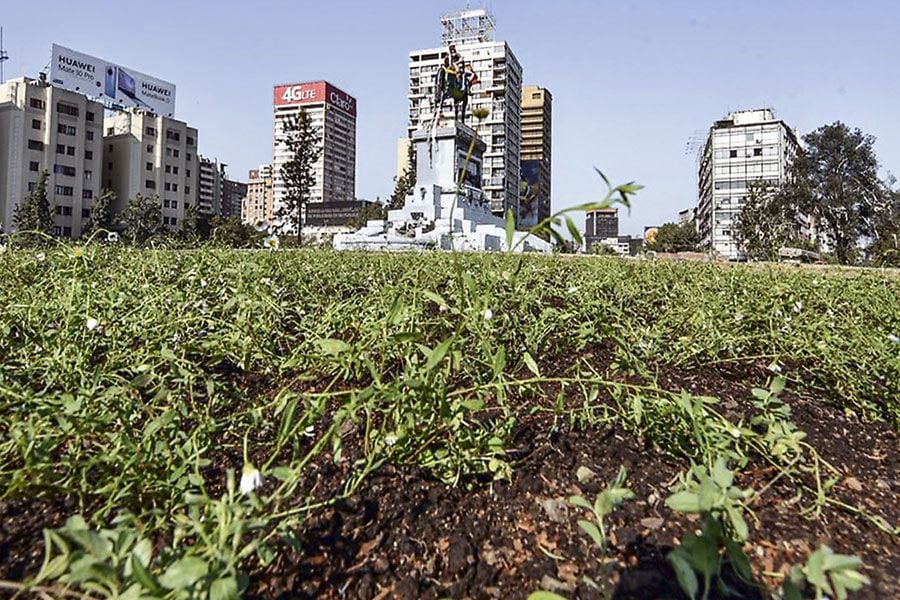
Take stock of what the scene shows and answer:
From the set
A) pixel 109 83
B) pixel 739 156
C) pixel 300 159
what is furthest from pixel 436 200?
pixel 739 156

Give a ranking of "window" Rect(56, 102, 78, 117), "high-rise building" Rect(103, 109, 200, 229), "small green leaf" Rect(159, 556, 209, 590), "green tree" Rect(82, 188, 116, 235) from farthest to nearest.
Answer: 1. "high-rise building" Rect(103, 109, 200, 229)
2. "window" Rect(56, 102, 78, 117)
3. "green tree" Rect(82, 188, 116, 235)
4. "small green leaf" Rect(159, 556, 209, 590)

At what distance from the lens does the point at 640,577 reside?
0.83 m

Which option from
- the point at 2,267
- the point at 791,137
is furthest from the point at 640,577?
the point at 791,137

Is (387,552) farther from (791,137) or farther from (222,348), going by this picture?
(791,137)

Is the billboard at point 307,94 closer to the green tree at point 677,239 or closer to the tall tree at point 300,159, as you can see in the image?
the green tree at point 677,239

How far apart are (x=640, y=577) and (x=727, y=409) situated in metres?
0.77

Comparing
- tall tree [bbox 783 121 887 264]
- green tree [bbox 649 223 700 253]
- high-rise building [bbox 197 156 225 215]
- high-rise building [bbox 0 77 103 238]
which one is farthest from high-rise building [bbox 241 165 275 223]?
tall tree [bbox 783 121 887 264]

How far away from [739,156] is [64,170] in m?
58.3

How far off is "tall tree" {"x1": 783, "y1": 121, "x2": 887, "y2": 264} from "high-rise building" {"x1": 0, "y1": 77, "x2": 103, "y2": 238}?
41.7 metres

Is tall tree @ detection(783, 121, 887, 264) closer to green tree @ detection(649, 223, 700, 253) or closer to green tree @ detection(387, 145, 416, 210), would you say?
green tree @ detection(649, 223, 700, 253)

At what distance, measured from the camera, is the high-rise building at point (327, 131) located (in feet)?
248

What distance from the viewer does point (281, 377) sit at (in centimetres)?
155

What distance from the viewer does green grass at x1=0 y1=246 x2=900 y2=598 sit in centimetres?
78

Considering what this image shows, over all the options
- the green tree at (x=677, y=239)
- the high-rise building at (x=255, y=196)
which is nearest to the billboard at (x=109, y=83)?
the high-rise building at (x=255, y=196)
